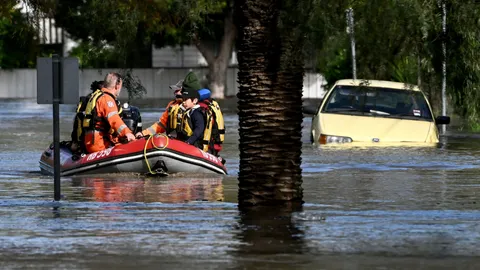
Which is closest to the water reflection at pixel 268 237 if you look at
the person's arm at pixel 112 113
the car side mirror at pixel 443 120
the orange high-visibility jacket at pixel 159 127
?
the person's arm at pixel 112 113

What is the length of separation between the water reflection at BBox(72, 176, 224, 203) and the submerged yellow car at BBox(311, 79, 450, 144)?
4763 mm

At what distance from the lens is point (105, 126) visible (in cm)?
2061

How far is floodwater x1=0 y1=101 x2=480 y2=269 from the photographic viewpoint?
11.5m

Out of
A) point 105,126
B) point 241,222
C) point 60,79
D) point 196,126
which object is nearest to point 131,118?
point 105,126

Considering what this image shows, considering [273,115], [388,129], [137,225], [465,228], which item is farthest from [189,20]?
[388,129]

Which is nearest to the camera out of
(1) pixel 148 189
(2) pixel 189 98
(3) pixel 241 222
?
(3) pixel 241 222

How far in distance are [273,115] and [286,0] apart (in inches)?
64.0

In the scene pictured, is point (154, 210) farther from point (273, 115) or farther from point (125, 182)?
point (125, 182)

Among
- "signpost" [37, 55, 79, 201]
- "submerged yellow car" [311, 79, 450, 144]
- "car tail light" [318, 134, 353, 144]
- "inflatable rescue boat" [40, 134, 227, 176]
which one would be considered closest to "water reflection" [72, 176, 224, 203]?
"inflatable rescue boat" [40, 134, 227, 176]

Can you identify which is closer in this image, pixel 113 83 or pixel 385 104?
pixel 113 83

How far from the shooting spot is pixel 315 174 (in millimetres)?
21141

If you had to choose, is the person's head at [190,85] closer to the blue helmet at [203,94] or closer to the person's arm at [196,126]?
the blue helmet at [203,94]

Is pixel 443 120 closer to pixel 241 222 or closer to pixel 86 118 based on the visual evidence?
pixel 86 118

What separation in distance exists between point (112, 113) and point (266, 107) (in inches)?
220
